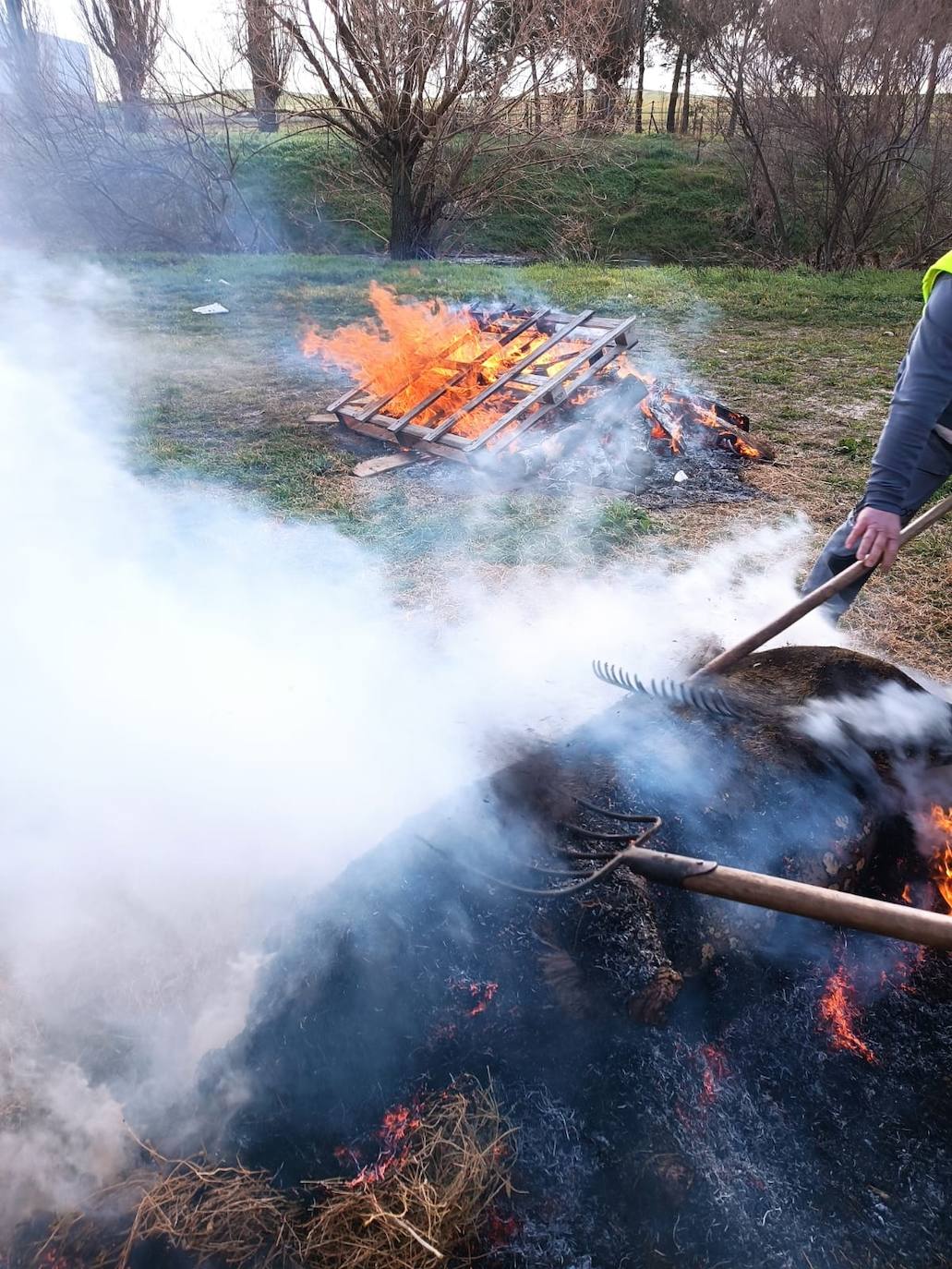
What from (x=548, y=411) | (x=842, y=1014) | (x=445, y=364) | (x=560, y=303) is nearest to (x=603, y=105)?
(x=560, y=303)

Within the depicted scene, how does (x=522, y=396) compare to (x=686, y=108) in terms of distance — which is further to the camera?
(x=686, y=108)

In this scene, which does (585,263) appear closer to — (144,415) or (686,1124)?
(144,415)

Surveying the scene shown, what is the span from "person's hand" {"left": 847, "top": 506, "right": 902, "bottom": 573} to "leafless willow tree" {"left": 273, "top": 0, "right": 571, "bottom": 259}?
12572mm

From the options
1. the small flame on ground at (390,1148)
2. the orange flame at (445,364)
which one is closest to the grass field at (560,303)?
the orange flame at (445,364)

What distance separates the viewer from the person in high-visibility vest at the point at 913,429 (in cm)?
272

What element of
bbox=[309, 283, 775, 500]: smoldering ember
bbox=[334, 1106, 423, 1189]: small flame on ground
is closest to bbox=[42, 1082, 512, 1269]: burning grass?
bbox=[334, 1106, 423, 1189]: small flame on ground

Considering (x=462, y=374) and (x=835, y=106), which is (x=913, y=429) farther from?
(x=835, y=106)

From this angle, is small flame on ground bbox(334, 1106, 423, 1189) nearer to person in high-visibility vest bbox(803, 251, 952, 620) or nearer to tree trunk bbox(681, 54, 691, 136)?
person in high-visibility vest bbox(803, 251, 952, 620)

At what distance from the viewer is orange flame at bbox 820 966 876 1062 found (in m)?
2.07

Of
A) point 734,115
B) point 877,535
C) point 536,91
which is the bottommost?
point 877,535

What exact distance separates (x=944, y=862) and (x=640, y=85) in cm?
2434

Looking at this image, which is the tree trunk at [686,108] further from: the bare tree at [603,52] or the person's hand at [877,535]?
the person's hand at [877,535]

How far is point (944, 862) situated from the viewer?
94.3 inches

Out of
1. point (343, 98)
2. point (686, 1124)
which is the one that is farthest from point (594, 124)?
point (686, 1124)
